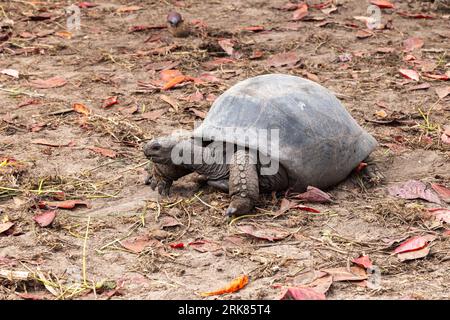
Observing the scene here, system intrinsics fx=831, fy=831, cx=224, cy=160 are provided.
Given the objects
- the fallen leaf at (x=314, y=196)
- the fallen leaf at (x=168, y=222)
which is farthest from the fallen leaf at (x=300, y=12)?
the fallen leaf at (x=168, y=222)

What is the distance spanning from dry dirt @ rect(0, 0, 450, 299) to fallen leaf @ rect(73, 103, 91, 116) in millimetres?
39

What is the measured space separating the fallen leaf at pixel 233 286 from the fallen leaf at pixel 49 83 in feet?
12.8

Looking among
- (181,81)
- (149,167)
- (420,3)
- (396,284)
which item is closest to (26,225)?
(149,167)

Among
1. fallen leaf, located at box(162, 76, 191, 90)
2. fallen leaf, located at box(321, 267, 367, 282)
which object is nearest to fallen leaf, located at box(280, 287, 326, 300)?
fallen leaf, located at box(321, 267, 367, 282)

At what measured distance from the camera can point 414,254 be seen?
443 cm

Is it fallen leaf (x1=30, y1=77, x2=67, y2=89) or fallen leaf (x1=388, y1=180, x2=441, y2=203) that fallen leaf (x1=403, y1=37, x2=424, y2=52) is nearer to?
fallen leaf (x1=388, y1=180, x2=441, y2=203)

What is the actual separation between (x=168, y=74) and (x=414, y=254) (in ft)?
12.7

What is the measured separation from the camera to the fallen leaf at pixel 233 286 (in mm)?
4078

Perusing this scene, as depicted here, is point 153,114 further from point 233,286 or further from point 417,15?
point 417,15

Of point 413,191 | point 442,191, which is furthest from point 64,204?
point 442,191

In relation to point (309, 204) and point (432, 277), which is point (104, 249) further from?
point (432, 277)

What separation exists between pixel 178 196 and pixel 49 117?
1.91 m

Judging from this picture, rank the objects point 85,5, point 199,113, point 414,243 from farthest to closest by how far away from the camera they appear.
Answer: point 85,5 → point 199,113 → point 414,243

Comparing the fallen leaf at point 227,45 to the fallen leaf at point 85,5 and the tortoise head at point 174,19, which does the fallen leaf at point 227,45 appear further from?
the fallen leaf at point 85,5
